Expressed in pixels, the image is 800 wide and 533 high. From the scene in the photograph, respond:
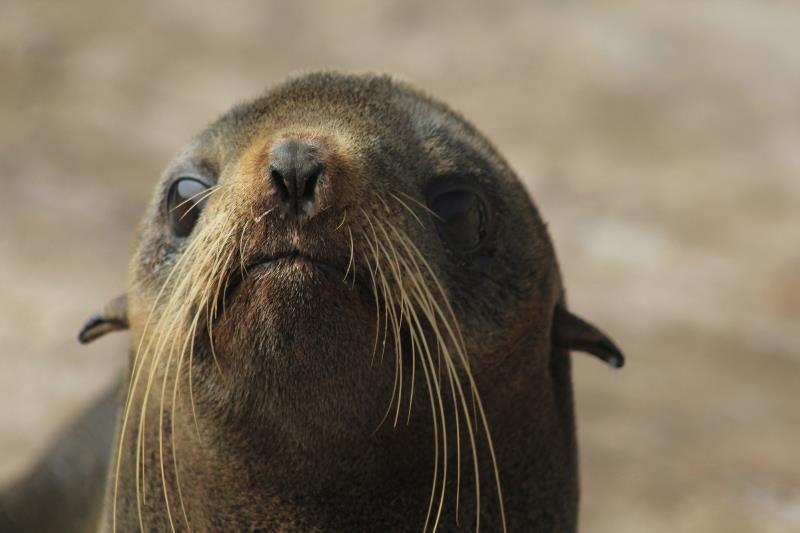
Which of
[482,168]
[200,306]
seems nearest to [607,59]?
[482,168]

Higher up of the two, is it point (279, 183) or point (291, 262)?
point (279, 183)

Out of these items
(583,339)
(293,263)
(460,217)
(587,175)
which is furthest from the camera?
(587,175)

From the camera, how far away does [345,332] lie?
2.85 m

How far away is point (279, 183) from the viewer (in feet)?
9.24

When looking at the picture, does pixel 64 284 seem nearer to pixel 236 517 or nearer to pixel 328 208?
pixel 236 517

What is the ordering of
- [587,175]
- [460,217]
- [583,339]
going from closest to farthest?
[460,217]
[583,339]
[587,175]

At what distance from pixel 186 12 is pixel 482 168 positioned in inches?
485

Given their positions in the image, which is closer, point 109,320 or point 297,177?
point 297,177

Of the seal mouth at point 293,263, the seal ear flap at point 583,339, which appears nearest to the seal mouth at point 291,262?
the seal mouth at point 293,263

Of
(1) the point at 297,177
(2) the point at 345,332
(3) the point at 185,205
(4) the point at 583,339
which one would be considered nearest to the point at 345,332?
(2) the point at 345,332

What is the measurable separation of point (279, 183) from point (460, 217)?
68cm

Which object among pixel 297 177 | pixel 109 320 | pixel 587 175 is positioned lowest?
pixel 297 177

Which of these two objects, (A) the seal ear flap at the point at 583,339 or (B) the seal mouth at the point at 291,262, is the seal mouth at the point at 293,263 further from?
(A) the seal ear flap at the point at 583,339

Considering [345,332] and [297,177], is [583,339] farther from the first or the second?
[297,177]
